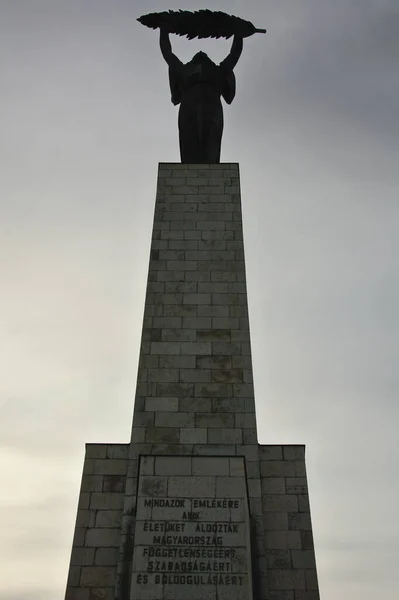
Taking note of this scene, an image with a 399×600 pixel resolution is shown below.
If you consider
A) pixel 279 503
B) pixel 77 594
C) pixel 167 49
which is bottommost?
pixel 77 594

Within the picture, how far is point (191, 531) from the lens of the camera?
7.51m

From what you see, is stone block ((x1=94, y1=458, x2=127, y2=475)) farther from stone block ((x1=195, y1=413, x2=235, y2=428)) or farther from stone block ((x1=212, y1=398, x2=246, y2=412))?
stone block ((x1=212, y1=398, x2=246, y2=412))

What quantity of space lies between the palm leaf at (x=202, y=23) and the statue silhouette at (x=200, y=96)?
31 centimetres

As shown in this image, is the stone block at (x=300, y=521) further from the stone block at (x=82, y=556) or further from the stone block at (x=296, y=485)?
the stone block at (x=82, y=556)

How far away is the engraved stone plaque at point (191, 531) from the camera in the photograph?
7.14 meters

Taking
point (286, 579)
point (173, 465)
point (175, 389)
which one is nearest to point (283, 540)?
point (286, 579)

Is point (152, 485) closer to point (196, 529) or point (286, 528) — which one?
point (196, 529)

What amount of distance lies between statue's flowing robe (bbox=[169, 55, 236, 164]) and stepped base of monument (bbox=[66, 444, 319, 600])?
737 centimetres

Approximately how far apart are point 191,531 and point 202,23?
11906 millimetres

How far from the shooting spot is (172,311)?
1089 centimetres

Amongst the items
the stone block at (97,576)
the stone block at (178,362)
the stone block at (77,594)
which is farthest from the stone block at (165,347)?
the stone block at (77,594)

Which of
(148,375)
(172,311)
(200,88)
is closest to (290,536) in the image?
(148,375)

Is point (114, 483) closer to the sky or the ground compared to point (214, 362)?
closer to the ground

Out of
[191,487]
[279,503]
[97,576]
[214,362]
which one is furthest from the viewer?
[214,362]
